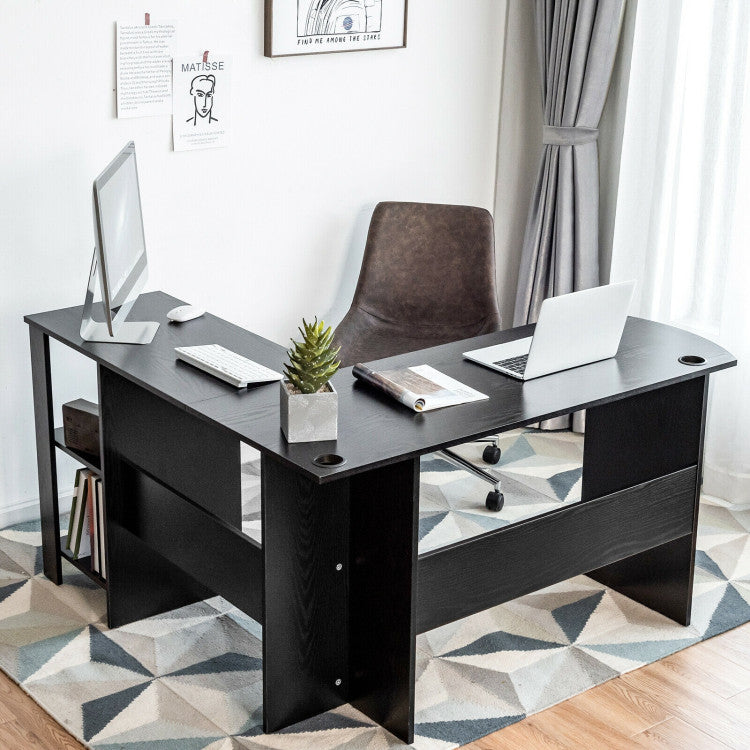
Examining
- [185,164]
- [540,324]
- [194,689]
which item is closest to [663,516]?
[540,324]

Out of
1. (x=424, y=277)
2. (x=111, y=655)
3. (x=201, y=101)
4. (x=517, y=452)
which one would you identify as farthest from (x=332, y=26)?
(x=111, y=655)

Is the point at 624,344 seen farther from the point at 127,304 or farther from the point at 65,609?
the point at 65,609

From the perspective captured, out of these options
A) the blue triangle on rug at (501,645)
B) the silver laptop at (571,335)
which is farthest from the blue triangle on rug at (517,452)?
the silver laptop at (571,335)

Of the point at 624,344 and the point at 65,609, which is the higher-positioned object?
the point at 624,344

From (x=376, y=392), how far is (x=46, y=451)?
1.03 meters

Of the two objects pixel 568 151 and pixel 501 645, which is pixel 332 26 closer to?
pixel 568 151

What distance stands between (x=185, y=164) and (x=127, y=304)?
74cm

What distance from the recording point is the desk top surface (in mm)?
2439

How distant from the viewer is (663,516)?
307 cm

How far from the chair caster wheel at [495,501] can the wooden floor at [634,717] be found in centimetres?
88

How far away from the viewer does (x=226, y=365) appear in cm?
279

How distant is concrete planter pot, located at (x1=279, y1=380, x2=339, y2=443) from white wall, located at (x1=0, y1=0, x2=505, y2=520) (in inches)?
52.5

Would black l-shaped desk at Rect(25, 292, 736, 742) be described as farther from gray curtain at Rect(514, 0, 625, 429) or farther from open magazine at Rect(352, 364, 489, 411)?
gray curtain at Rect(514, 0, 625, 429)

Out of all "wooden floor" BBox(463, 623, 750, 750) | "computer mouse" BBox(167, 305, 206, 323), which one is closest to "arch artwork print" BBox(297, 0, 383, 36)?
"computer mouse" BBox(167, 305, 206, 323)
